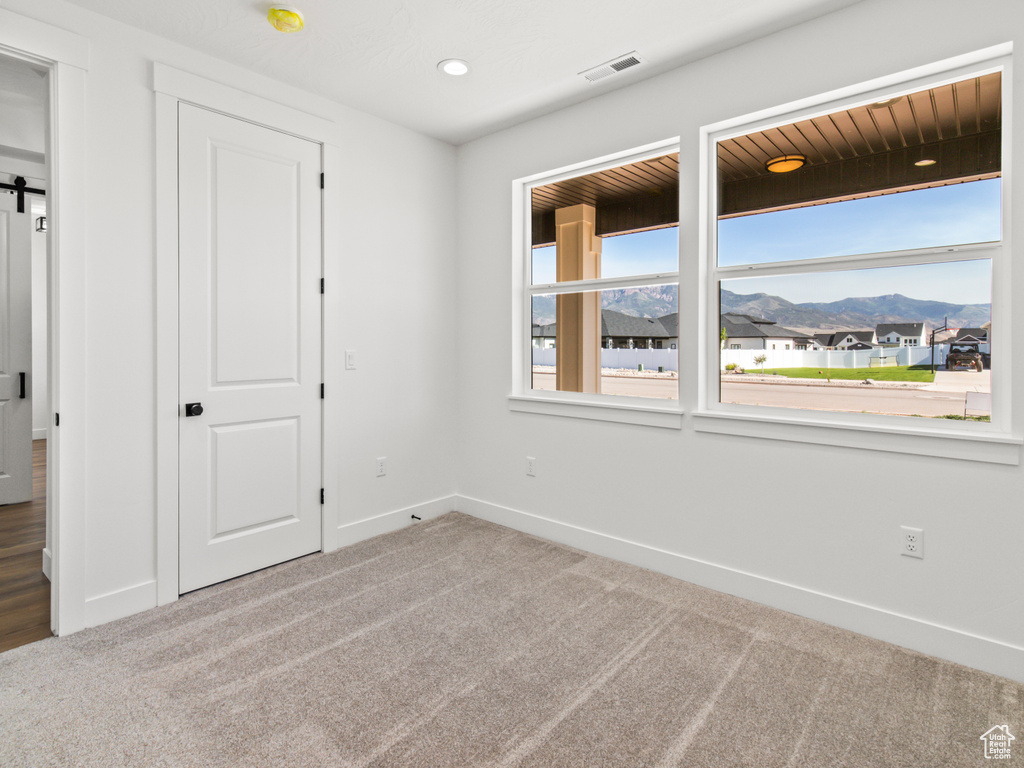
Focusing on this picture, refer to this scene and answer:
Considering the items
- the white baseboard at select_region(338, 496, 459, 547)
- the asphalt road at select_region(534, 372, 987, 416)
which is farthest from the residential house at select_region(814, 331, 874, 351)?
the white baseboard at select_region(338, 496, 459, 547)

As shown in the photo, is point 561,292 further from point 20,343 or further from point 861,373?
point 20,343

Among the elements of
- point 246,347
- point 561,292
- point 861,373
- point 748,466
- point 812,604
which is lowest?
point 812,604

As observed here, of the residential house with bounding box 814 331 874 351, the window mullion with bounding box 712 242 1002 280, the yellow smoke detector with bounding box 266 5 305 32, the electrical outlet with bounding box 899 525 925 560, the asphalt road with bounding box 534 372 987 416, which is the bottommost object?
the electrical outlet with bounding box 899 525 925 560

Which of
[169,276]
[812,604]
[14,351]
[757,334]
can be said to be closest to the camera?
[812,604]

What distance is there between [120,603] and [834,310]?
3423 mm

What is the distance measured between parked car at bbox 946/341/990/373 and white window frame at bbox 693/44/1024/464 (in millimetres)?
54

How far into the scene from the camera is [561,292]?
345cm

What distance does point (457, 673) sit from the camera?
2.01 m

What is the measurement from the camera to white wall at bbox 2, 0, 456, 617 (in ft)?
7.59

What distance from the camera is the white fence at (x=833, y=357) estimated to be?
226 centimetres

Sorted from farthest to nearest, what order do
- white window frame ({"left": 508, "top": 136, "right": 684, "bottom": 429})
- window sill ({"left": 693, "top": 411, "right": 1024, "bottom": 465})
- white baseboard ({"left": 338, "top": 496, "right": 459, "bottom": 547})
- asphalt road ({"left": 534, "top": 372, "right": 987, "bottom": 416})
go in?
white baseboard ({"left": 338, "top": 496, "right": 459, "bottom": 547}) → white window frame ({"left": 508, "top": 136, "right": 684, "bottom": 429}) → asphalt road ({"left": 534, "top": 372, "right": 987, "bottom": 416}) → window sill ({"left": 693, "top": 411, "right": 1024, "bottom": 465})

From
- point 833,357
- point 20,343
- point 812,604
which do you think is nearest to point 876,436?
point 833,357

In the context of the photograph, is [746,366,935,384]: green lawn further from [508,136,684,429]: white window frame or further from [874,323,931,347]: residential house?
[508,136,684,429]: white window frame

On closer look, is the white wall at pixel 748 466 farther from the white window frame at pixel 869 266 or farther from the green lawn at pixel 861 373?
the green lawn at pixel 861 373
